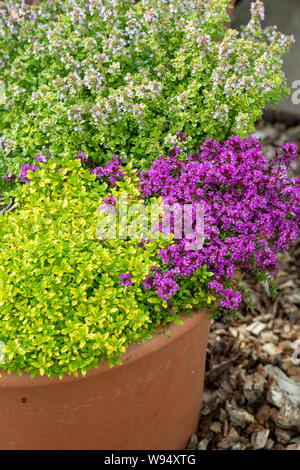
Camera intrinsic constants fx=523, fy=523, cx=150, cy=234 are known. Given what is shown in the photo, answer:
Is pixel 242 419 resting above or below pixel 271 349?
below

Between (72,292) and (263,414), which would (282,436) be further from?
(72,292)

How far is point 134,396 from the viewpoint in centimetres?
214

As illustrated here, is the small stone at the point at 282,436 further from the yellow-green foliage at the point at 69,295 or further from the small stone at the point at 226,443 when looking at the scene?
the yellow-green foliage at the point at 69,295

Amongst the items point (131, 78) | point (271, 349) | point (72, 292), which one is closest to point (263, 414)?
point (271, 349)

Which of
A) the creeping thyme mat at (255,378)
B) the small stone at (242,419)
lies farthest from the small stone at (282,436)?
the small stone at (242,419)

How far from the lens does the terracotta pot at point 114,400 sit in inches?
76.5

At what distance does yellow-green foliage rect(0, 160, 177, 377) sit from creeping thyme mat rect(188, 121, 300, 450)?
0.96 metres

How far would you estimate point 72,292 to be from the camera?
184 centimetres

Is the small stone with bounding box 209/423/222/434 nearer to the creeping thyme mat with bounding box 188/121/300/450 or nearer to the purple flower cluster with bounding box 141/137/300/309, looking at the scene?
the creeping thyme mat with bounding box 188/121/300/450

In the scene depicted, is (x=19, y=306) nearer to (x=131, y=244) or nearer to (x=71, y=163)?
(x=131, y=244)

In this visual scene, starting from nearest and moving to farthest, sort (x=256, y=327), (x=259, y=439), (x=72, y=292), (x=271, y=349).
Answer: (x=72, y=292), (x=259, y=439), (x=271, y=349), (x=256, y=327)

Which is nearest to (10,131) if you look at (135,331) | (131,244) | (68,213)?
(68,213)

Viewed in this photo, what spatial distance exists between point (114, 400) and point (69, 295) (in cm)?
50

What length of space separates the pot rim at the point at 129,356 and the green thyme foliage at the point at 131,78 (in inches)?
29.5
